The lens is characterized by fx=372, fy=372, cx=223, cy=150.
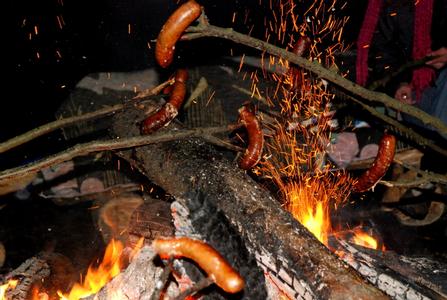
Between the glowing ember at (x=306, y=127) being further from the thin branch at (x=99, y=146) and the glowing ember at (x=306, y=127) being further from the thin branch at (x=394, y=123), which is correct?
the thin branch at (x=99, y=146)

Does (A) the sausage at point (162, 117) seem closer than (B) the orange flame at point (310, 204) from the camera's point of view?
Yes

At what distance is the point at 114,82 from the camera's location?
7.57m

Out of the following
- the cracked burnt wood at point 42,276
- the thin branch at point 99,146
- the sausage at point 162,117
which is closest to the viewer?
the thin branch at point 99,146

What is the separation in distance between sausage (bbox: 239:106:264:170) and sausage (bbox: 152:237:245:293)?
151 cm

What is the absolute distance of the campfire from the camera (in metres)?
2.74

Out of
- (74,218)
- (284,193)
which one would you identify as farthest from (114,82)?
(284,193)

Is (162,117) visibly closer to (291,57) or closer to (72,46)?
(291,57)

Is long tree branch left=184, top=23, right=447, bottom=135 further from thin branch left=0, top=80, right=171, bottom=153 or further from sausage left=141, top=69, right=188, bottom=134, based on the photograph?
thin branch left=0, top=80, right=171, bottom=153

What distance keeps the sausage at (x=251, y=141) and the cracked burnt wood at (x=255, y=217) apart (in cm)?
34

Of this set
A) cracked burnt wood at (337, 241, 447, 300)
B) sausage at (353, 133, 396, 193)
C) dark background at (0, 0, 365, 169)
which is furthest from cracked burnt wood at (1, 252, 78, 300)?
sausage at (353, 133, 396, 193)

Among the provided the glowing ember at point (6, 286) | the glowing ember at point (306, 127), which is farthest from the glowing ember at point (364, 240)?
the glowing ember at point (6, 286)

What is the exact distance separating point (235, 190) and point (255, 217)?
36 cm

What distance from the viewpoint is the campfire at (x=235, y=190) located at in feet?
8.99

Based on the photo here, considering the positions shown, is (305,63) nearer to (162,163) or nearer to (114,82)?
(162,163)
